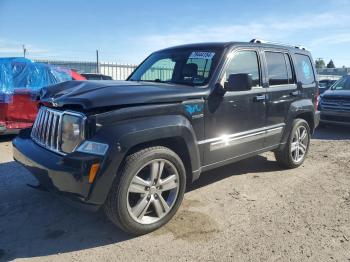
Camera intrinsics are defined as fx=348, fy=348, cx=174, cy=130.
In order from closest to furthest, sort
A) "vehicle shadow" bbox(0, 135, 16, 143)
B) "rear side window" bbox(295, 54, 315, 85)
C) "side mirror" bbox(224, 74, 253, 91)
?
"side mirror" bbox(224, 74, 253, 91) → "rear side window" bbox(295, 54, 315, 85) → "vehicle shadow" bbox(0, 135, 16, 143)

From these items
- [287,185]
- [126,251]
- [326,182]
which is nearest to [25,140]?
[126,251]

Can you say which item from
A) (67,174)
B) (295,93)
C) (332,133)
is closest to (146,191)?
(67,174)

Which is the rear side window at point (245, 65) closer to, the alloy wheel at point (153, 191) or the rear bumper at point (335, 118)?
the alloy wheel at point (153, 191)

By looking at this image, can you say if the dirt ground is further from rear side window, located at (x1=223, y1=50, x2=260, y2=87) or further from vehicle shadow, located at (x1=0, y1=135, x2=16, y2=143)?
vehicle shadow, located at (x1=0, y1=135, x2=16, y2=143)

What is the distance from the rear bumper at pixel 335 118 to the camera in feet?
31.1

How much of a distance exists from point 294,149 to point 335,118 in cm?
Result: 467

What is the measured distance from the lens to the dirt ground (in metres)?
3.22

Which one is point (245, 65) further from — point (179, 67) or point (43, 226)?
point (43, 226)

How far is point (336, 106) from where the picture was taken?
31.9ft

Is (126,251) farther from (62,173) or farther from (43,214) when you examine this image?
(43,214)

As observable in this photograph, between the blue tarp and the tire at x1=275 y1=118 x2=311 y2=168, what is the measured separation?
531cm

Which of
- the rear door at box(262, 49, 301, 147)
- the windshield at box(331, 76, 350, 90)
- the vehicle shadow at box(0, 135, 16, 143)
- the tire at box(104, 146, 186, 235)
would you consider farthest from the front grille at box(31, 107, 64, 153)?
the windshield at box(331, 76, 350, 90)

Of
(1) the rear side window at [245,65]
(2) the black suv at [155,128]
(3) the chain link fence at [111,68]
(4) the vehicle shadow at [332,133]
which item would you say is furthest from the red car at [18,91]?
(3) the chain link fence at [111,68]

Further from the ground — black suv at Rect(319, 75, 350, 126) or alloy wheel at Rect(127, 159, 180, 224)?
black suv at Rect(319, 75, 350, 126)
